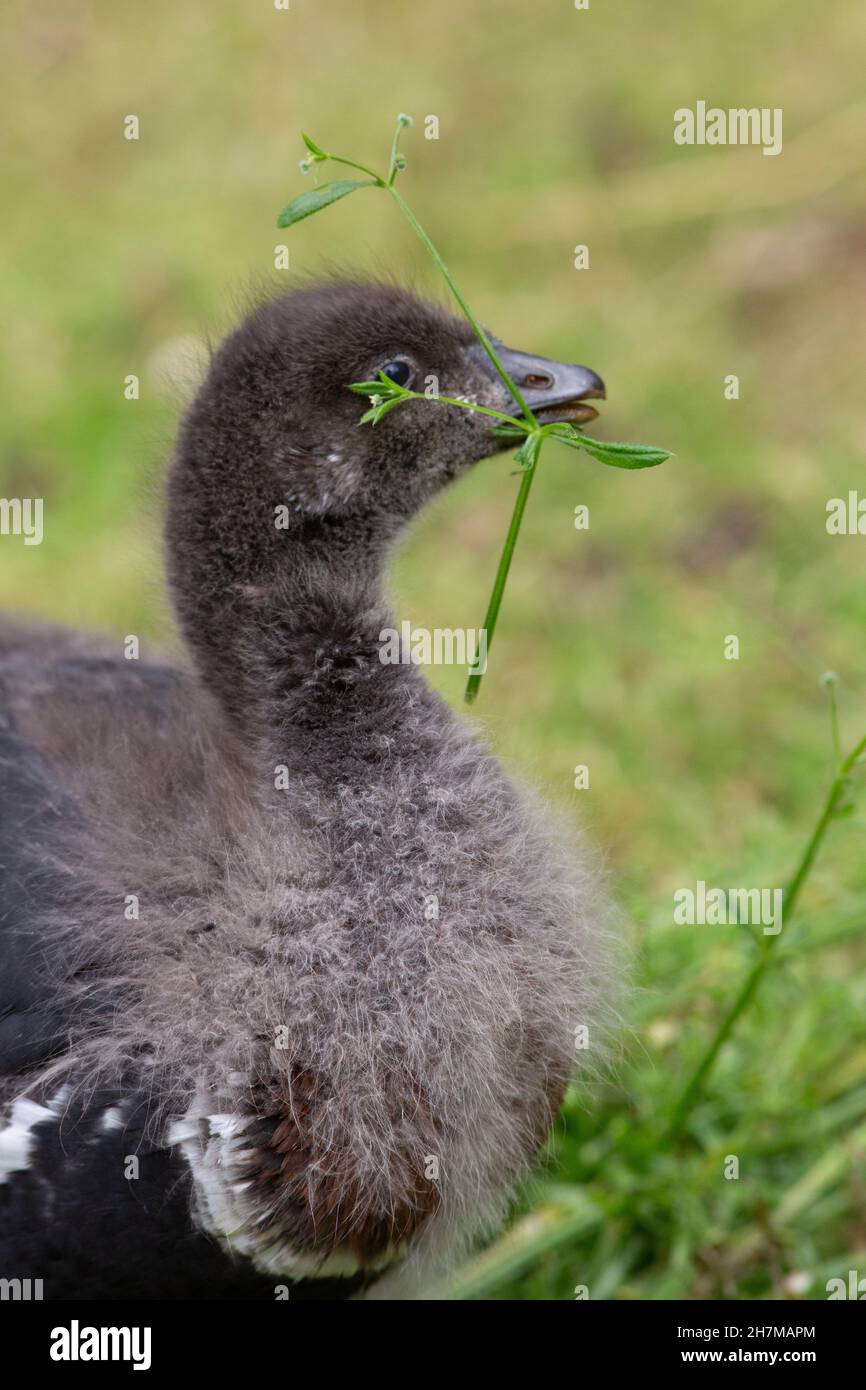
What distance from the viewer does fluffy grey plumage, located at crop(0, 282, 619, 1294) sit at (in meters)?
2.26

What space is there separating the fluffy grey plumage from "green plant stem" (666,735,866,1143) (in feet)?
1.04

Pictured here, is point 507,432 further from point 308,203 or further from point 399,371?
point 308,203

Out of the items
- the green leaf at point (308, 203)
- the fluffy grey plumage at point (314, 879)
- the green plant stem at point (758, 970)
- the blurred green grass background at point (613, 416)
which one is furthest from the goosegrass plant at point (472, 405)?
the green plant stem at point (758, 970)

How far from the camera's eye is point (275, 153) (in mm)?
6594

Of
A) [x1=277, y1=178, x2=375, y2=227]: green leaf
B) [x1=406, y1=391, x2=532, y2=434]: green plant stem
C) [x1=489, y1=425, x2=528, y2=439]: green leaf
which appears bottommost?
[x1=406, y1=391, x2=532, y2=434]: green plant stem

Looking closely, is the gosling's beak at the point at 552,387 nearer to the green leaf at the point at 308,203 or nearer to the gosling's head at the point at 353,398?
the gosling's head at the point at 353,398

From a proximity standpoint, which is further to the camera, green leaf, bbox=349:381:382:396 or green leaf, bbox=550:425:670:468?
green leaf, bbox=349:381:382:396

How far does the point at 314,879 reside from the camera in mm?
2344

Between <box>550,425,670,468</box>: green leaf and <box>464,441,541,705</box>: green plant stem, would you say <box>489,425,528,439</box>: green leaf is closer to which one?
<box>464,441,541,705</box>: green plant stem

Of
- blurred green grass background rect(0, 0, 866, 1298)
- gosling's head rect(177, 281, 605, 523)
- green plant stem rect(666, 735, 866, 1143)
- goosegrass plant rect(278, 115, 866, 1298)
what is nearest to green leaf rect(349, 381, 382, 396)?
gosling's head rect(177, 281, 605, 523)

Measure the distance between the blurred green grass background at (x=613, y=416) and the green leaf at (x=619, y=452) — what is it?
19.1 inches

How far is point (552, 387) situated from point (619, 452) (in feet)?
1.18
